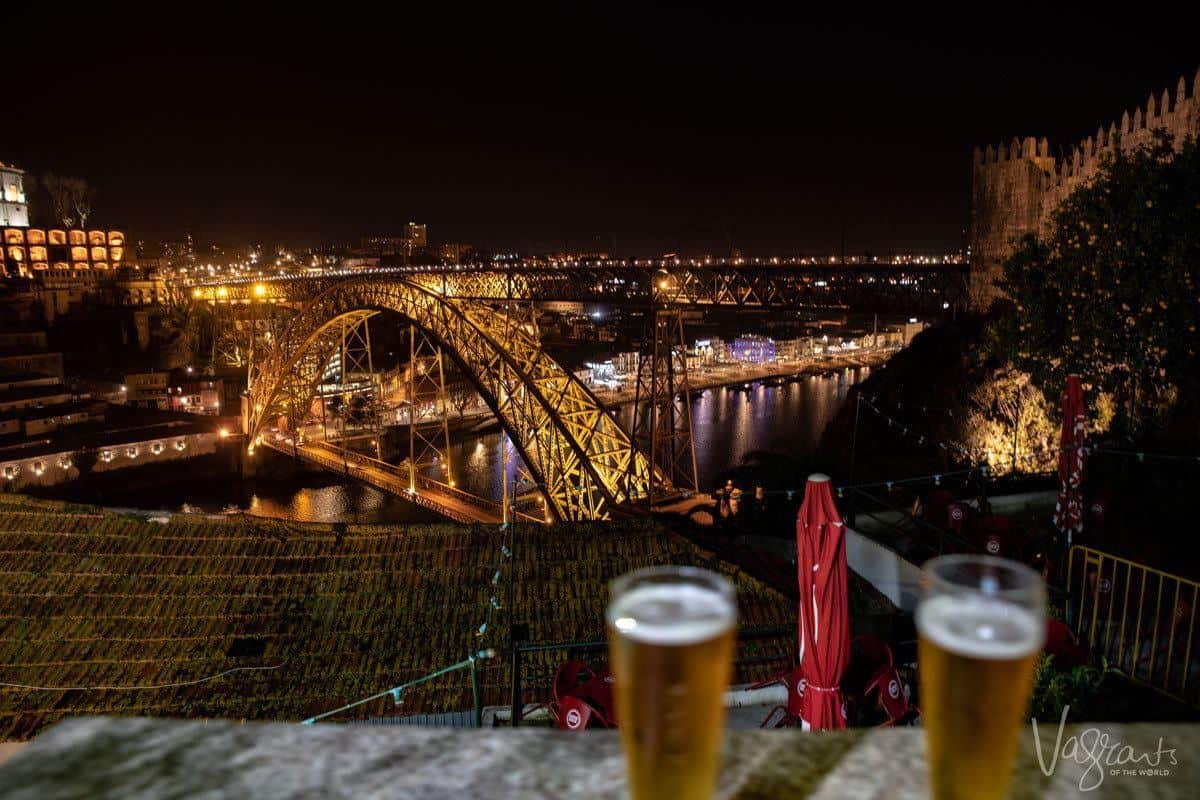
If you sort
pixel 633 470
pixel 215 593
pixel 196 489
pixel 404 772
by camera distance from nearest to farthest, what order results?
pixel 404 772 < pixel 215 593 < pixel 633 470 < pixel 196 489

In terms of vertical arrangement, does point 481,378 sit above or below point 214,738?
below

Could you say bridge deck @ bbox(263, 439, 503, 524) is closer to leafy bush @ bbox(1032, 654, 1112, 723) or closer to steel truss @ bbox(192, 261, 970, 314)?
steel truss @ bbox(192, 261, 970, 314)

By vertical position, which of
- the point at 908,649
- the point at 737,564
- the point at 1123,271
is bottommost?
the point at 737,564

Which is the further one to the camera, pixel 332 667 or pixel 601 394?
pixel 601 394

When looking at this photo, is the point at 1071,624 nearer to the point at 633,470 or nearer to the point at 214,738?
the point at 214,738

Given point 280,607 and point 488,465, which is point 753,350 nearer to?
point 488,465

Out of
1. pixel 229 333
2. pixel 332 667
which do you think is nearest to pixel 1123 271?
pixel 332 667

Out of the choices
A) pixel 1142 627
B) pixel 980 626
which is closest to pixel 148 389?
pixel 1142 627

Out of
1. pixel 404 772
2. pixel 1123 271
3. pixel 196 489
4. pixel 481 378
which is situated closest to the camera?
pixel 404 772

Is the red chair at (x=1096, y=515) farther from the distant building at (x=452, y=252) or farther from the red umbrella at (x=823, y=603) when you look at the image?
the distant building at (x=452, y=252)
